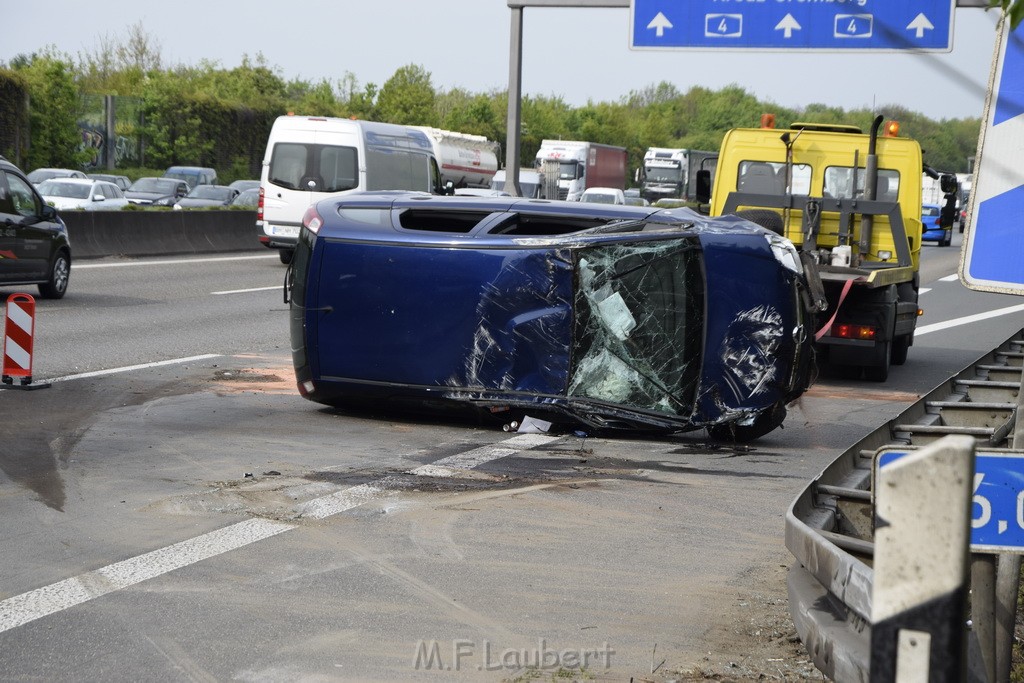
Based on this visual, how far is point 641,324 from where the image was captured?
9.38m

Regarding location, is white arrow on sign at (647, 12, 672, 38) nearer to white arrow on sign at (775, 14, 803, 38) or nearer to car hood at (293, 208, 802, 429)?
white arrow on sign at (775, 14, 803, 38)

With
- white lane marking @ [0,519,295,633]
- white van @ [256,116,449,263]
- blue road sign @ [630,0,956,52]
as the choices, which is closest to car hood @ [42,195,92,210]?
white van @ [256,116,449,263]

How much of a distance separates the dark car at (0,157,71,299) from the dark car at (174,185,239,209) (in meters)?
20.7

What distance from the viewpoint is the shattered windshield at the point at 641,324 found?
30.5 feet

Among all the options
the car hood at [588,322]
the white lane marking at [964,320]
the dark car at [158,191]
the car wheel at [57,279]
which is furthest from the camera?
the dark car at [158,191]

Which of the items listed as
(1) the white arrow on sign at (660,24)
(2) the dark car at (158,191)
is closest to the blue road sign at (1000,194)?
(1) the white arrow on sign at (660,24)

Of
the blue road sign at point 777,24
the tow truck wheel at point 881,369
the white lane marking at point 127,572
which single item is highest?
the blue road sign at point 777,24

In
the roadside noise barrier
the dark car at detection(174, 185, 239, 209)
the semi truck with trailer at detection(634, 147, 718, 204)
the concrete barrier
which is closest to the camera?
the roadside noise barrier

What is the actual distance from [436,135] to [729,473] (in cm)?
3796

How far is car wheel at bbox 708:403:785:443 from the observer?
945 centimetres

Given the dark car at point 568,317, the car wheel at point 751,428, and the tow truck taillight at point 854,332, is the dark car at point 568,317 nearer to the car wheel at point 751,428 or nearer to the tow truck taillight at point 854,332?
the car wheel at point 751,428

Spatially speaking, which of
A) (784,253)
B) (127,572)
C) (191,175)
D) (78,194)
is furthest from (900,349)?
(191,175)

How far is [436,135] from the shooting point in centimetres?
4550

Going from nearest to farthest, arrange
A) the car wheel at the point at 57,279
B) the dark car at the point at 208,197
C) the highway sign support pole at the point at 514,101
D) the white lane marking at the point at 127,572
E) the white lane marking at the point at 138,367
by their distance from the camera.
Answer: the white lane marking at the point at 127,572 → the white lane marking at the point at 138,367 → the car wheel at the point at 57,279 → the highway sign support pole at the point at 514,101 → the dark car at the point at 208,197
